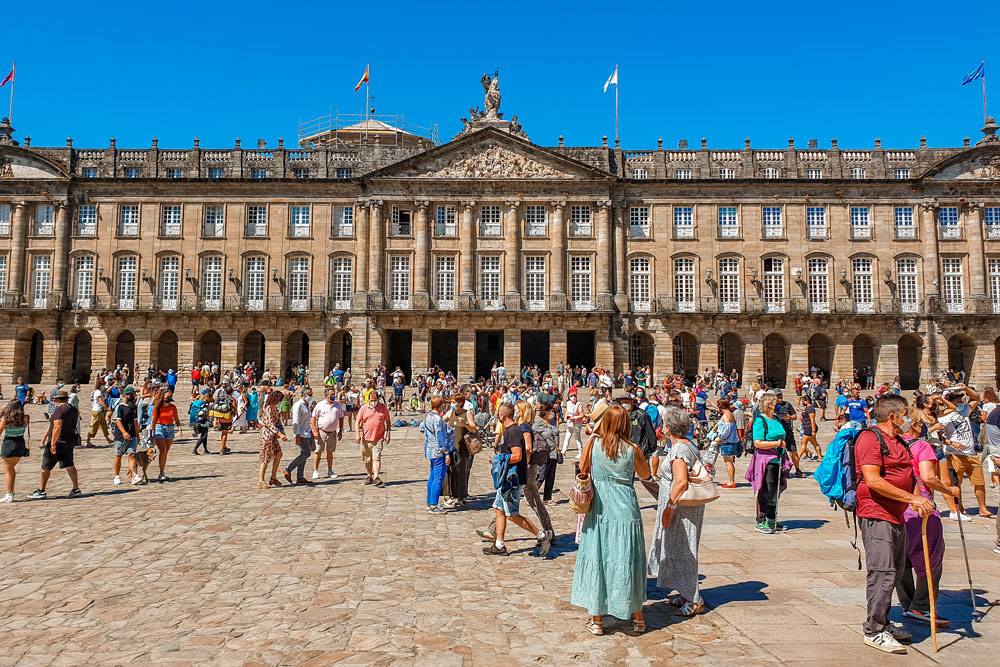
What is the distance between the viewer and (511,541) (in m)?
8.45

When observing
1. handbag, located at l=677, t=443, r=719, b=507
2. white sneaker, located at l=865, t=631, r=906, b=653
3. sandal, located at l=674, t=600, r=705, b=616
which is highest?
handbag, located at l=677, t=443, r=719, b=507

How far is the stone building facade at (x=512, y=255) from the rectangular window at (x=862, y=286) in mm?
121

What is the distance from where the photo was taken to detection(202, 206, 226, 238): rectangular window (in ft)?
126

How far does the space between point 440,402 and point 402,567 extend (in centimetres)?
295

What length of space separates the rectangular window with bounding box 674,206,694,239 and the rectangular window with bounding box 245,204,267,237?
977 inches

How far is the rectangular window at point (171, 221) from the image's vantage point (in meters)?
38.3

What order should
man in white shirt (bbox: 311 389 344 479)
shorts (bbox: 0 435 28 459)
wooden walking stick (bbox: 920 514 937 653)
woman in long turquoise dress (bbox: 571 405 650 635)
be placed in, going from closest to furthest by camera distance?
wooden walking stick (bbox: 920 514 937 653)
woman in long turquoise dress (bbox: 571 405 650 635)
shorts (bbox: 0 435 28 459)
man in white shirt (bbox: 311 389 344 479)

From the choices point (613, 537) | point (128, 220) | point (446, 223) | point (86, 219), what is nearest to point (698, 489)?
point (613, 537)

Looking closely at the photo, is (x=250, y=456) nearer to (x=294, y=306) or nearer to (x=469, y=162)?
(x=294, y=306)

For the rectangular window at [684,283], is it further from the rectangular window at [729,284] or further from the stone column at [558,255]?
the stone column at [558,255]

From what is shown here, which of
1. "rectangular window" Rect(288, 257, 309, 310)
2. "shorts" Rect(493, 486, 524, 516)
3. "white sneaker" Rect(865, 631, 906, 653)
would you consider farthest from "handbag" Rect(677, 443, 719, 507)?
"rectangular window" Rect(288, 257, 309, 310)

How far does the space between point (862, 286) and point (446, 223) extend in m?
24.9

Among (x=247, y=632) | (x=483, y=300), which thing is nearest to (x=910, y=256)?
(x=483, y=300)

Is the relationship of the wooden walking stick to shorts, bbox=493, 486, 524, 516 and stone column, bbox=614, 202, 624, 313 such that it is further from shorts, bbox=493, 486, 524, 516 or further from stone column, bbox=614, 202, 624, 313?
stone column, bbox=614, 202, 624, 313
